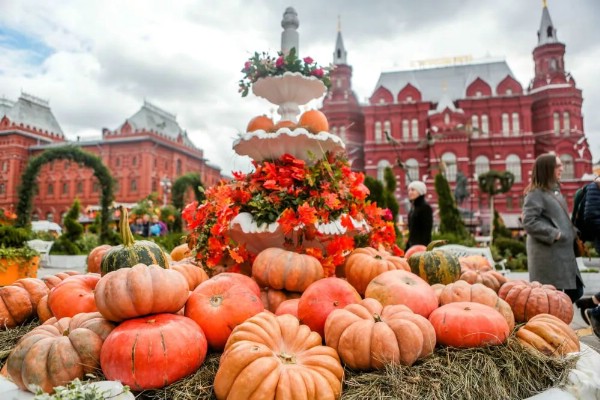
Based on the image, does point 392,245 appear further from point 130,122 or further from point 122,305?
point 130,122

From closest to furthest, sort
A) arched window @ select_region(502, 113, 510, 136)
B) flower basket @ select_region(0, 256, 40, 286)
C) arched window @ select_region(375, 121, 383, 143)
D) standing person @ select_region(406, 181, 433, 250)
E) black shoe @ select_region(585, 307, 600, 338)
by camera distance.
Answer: black shoe @ select_region(585, 307, 600, 338) → standing person @ select_region(406, 181, 433, 250) → flower basket @ select_region(0, 256, 40, 286) → arched window @ select_region(502, 113, 510, 136) → arched window @ select_region(375, 121, 383, 143)

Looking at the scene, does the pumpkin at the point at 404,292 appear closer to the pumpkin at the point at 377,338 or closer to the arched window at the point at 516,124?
the pumpkin at the point at 377,338

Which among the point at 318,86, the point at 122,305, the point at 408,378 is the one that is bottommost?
the point at 408,378

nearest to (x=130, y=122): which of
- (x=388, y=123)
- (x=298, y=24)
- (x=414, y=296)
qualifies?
(x=388, y=123)

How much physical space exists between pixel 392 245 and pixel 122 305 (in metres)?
3.13

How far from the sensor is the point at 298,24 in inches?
207

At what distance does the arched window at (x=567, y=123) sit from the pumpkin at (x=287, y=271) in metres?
45.3

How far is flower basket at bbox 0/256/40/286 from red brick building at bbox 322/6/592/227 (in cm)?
3403

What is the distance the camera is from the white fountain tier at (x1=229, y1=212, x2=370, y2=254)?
138 inches

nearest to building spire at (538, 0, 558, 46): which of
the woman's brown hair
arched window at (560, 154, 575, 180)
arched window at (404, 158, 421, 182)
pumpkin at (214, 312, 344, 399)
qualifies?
arched window at (560, 154, 575, 180)

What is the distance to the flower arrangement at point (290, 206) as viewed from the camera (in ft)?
11.5

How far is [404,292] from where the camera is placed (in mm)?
2639

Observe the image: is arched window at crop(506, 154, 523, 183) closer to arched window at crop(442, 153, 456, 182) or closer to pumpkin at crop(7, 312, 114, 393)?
arched window at crop(442, 153, 456, 182)

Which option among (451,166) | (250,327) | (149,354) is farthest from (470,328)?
(451,166)
